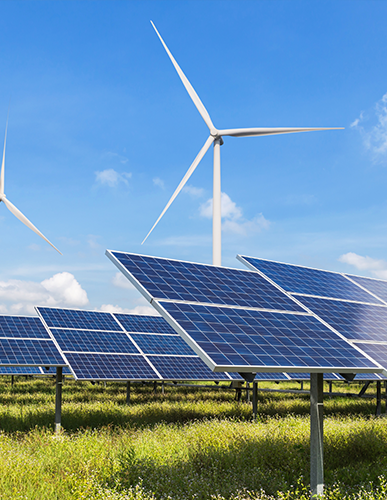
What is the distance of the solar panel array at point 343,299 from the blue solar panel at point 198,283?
144 centimetres

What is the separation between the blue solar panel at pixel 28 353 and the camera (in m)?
22.6

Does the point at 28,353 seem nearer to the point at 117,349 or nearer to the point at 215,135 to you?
the point at 117,349

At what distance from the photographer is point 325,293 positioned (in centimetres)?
1825

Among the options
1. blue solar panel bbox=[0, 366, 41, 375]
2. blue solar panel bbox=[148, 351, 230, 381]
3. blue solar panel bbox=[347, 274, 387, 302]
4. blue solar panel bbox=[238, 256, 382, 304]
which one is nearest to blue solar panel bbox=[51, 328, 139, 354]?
blue solar panel bbox=[148, 351, 230, 381]

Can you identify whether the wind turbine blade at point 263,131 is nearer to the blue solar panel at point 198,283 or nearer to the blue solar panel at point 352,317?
the blue solar panel at point 352,317

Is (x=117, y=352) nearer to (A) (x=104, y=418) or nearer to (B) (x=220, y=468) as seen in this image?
(A) (x=104, y=418)

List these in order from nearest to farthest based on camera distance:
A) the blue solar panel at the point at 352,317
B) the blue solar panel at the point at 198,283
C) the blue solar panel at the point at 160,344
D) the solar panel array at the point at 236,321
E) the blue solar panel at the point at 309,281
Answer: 1. the solar panel array at the point at 236,321
2. the blue solar panel at the point at 198,283
3. the blue solar panel at the point at 352,317
4. the blue solar panel at the point at 309,281
5. the blue solar panel at the point at 160,344

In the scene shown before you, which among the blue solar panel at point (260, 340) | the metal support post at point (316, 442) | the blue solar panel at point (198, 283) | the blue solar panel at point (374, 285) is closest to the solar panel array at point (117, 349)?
the blue solar panel at point (198, 283)

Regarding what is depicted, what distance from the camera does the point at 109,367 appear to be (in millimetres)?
23234

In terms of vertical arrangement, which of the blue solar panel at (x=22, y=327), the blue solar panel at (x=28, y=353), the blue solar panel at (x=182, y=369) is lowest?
the blue solar panel at (x=182, y=369)

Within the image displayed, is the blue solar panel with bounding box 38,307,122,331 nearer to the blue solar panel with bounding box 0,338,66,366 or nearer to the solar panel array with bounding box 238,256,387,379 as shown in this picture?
the blue solar panel with bounding box 0,338,66,366

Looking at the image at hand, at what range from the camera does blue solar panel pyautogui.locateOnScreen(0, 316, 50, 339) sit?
1104 inches

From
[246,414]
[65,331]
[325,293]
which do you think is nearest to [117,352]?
[65,331]

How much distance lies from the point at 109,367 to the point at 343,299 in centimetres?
1184
